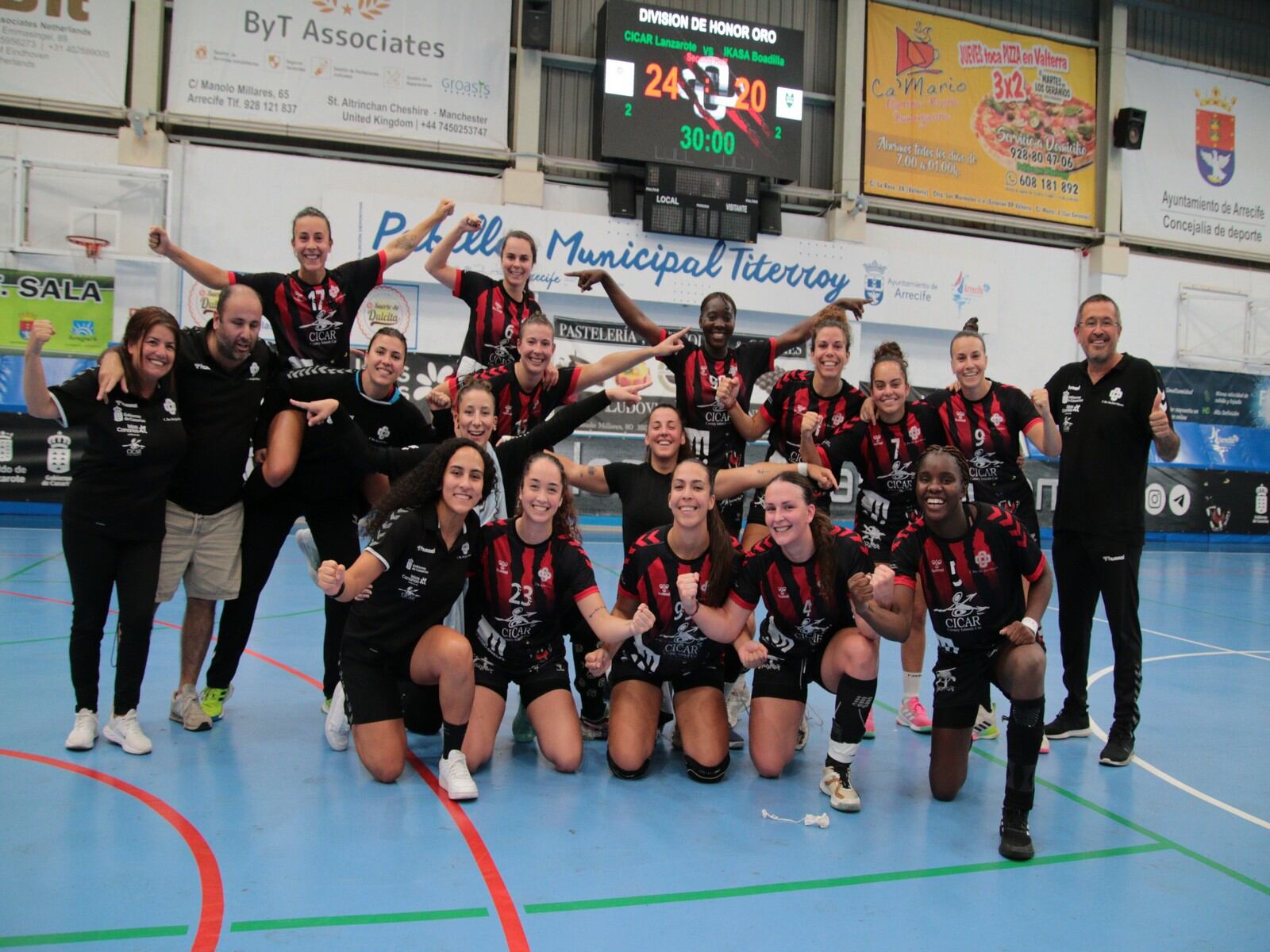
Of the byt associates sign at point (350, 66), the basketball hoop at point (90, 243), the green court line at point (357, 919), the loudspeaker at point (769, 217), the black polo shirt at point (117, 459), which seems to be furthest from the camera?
the loudspeaker at point (769, 217)

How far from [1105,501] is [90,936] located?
14.1 feet

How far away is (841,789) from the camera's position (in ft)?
11.8

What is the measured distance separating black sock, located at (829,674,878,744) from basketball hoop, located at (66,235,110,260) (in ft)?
36.4

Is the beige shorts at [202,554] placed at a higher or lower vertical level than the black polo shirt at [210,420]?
lower

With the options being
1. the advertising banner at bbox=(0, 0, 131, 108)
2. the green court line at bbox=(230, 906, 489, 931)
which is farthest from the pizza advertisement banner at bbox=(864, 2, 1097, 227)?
the green court line at bbox=(230, 906, 489, 931)

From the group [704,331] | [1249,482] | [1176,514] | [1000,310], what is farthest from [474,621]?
[1249,482]

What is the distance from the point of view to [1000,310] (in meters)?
14.9

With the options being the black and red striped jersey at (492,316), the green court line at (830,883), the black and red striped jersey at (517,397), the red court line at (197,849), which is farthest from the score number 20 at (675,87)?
the green court line at (830,883)

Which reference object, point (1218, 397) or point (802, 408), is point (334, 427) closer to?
point (802, 408)

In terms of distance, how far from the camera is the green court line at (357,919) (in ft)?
8.23

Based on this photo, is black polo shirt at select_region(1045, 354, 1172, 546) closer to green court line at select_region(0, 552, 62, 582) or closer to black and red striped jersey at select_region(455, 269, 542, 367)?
black and red striped jersey at select_region(455, 269, 542, 367)

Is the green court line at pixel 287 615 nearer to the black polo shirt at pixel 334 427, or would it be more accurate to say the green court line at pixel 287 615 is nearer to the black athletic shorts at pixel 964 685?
the black polo shirt at pixel 334 427

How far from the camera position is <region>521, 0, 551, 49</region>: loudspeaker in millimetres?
12484

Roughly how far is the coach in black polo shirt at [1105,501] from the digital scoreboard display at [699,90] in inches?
357
